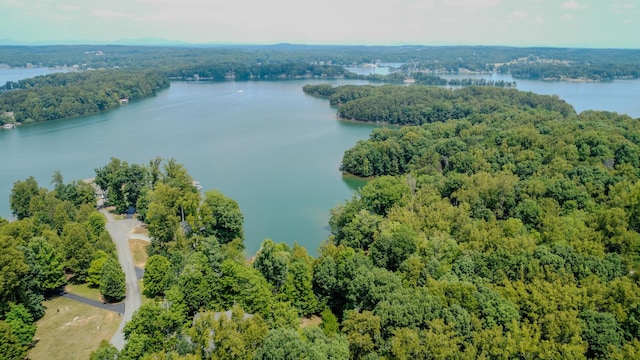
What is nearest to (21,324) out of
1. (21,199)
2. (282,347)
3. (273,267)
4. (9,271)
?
(9,271)

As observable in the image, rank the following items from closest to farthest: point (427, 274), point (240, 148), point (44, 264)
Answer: point (427, 274), point (44, 264), point (240, 148)

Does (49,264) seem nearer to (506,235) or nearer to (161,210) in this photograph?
(161,210)

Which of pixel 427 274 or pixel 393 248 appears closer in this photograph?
pixel 427 274

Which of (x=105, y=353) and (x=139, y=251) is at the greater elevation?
(x=105, y=353)

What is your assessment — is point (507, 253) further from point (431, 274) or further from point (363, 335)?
point (363, 335)

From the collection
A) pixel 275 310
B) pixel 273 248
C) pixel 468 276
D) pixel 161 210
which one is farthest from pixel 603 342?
pixel 161 210

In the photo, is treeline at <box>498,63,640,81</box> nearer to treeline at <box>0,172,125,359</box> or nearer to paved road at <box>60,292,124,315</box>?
treeline at <box>0,172,125,359</box>

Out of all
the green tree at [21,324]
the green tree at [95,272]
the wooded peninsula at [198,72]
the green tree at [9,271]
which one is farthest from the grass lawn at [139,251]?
the wooded peninsula at [198,72]
